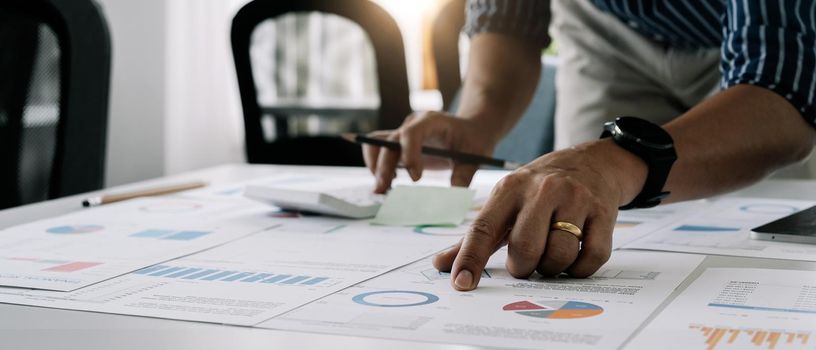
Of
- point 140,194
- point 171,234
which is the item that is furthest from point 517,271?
point 140,194

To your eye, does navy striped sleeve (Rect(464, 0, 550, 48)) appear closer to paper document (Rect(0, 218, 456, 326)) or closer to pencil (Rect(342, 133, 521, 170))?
pencil (Rect(342, 133, 521, 170))

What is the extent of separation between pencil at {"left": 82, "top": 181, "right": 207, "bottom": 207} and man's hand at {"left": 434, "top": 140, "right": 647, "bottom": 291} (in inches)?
21.4

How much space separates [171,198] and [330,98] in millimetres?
2516

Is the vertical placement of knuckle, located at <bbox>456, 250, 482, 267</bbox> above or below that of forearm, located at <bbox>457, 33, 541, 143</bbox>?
below

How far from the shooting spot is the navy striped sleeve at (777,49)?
3.35 ft

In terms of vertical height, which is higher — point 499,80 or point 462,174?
point 499,80

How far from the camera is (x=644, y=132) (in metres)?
0.88

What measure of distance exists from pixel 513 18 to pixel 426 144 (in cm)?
40

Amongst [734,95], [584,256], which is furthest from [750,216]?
[584,256]

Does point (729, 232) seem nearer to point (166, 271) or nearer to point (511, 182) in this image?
point (511, 182)

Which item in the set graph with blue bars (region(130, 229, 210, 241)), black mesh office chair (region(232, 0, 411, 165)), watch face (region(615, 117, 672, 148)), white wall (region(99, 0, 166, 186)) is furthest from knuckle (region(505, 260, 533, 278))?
white wall (region(99, 0, 166, 186))

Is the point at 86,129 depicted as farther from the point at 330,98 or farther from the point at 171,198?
the point at 330,98

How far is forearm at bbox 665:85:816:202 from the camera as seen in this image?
3.10 ft

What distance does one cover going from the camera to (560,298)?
0.67 metres
